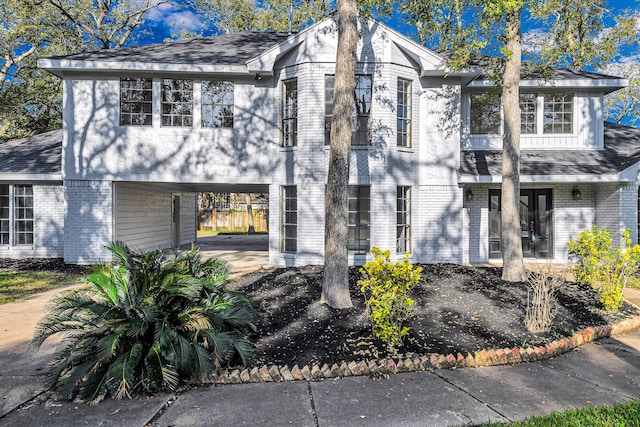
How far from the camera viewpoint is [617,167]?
10141mm

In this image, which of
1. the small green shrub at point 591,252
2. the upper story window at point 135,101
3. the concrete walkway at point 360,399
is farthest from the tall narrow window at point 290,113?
the concrete walkway at point 360,399

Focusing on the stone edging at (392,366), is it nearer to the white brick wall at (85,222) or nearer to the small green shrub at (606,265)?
the small green shrub at (606,265)

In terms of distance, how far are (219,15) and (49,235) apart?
59.8 feet

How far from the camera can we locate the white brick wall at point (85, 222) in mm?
10258

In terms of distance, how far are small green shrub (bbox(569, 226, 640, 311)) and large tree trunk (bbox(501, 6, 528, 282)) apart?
107 cm

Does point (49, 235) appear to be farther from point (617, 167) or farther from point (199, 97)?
point (617, 167)

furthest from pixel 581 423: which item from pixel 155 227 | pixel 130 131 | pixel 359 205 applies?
pixel 155 227

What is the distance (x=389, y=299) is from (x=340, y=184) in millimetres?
2281

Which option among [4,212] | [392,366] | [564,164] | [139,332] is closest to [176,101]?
[4,212]

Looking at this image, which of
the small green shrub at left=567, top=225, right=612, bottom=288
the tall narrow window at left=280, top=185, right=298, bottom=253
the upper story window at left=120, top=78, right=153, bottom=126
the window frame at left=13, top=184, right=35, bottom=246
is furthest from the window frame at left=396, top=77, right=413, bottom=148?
the window frame at left=13, top=184, right=35, bottom=246

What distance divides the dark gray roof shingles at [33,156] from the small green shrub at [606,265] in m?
13.1

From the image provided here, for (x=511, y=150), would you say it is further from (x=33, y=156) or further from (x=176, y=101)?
(x=33, y=156)

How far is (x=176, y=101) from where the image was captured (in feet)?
34.2

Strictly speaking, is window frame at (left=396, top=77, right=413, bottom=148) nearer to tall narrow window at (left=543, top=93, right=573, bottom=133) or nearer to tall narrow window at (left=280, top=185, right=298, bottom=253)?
tall narrow window at (left=280, top=185, right=298, bottom=253)
